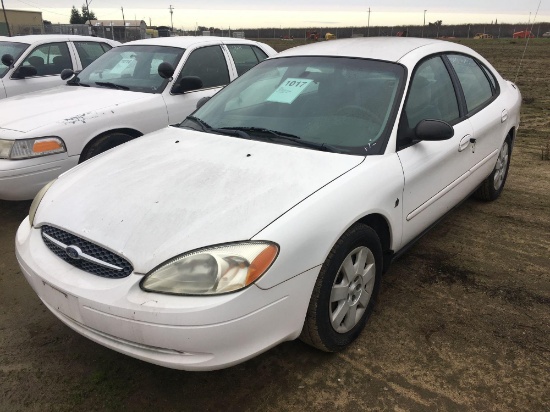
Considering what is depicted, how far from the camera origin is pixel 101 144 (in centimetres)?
449

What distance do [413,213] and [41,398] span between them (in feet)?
7.55

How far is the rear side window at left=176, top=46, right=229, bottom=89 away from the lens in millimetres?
5375

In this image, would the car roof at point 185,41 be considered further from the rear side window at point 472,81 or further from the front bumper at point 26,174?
the rear side window at point 472,81

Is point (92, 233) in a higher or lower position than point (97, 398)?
higher

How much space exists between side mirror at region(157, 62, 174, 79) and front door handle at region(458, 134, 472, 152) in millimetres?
3156

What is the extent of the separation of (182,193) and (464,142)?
2188 mm

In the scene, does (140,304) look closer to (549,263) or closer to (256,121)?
(256,121)

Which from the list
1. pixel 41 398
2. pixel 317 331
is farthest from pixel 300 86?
pixel 41 398

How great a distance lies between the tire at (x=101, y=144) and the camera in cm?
441

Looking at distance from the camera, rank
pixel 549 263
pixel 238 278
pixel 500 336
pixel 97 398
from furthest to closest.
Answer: pixel 549 263 < pixel 500 336 < pixel 97 398 < pixel 238 278

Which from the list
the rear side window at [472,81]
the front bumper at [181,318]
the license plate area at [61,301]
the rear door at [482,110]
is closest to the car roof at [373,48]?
the rear side window at [472,81]

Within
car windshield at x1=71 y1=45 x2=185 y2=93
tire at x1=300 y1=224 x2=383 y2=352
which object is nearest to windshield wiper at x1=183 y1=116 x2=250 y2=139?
tire at x1=300 y1=224 x2=383 y2=352

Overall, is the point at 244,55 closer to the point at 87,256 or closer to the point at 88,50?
the point at 88,50

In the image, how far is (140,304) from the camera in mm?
1931
